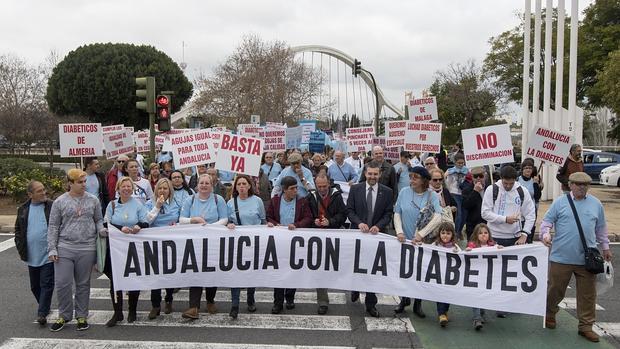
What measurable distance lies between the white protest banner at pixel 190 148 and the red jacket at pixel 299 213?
3.14 metres

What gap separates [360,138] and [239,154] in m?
8.13

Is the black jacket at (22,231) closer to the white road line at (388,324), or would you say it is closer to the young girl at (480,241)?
the white road line at (388,324)

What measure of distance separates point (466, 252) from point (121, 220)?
12.6ft

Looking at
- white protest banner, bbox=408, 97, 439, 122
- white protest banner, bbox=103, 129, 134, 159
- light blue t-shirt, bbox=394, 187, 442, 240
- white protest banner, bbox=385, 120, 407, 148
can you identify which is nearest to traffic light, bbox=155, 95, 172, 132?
white protest banner, bbox=103, 129, 134, 159

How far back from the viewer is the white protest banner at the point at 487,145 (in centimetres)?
891

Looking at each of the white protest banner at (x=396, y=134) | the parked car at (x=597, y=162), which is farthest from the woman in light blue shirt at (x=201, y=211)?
the parked car at (x=597, y=162)

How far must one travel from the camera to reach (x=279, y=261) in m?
6.74

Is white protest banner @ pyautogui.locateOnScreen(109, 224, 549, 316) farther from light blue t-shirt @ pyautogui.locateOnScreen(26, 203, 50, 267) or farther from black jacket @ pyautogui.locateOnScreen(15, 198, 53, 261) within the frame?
black jacket @ pyautogui.locateOnScreen(15, 198, 53, 261)

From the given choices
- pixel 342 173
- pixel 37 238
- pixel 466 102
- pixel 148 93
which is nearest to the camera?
pixel 37 238

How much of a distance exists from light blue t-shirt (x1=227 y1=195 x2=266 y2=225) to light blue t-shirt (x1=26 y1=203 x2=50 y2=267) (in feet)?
6.72

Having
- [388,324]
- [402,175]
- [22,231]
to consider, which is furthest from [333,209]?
[402,175]

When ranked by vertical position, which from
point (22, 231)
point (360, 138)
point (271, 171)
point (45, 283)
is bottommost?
point (45, 283)

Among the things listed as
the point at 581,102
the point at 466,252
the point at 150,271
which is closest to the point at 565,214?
the point at 466,252

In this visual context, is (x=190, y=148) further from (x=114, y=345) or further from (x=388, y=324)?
(x=388, y=324)
